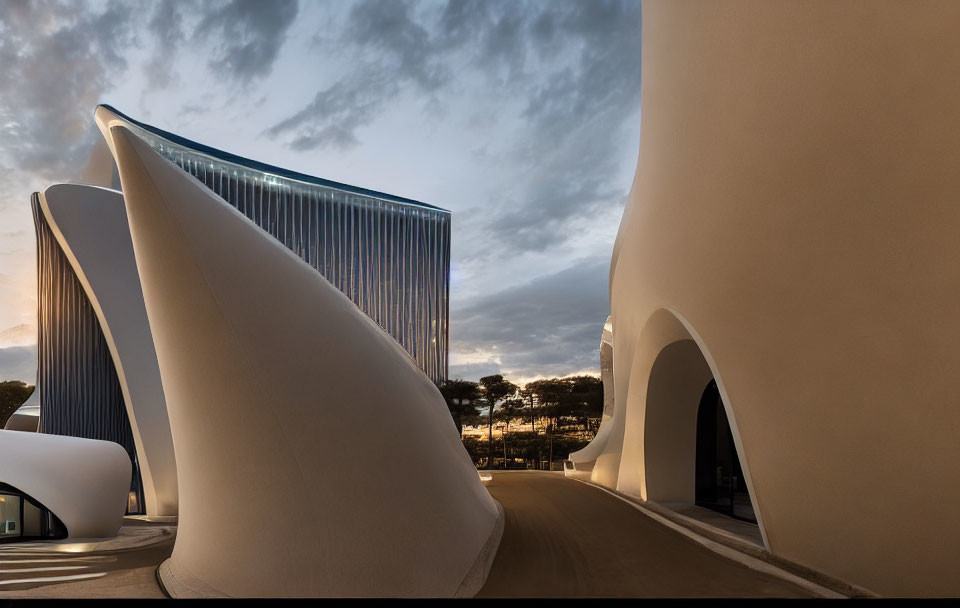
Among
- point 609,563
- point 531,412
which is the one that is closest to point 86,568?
point 609,563

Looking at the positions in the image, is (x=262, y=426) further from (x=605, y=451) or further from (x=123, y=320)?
(x=123, y=320)

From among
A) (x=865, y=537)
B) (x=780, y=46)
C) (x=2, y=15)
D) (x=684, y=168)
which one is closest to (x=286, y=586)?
(x=865, y=537)

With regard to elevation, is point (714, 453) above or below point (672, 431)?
below

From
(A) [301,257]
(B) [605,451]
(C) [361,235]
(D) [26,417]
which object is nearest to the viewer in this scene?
(A) [301,257]

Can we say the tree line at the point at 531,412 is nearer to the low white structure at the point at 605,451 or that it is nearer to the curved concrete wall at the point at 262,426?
the low white structure at the point at 605,451

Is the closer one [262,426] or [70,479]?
[262,426]

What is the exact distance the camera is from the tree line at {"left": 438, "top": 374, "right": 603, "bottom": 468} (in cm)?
4759

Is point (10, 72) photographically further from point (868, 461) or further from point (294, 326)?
point (868, 461)

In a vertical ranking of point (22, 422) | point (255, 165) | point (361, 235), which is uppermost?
point (255, 165)

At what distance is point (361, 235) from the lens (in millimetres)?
39000

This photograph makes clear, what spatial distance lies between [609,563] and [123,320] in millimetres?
21637

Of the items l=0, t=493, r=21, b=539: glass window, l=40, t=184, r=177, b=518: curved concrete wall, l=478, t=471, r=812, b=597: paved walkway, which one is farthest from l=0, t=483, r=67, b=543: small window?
l=478, t=471, r=812, b=597: paved walkway

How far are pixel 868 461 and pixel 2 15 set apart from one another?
27.1 metres

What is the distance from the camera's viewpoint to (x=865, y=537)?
6.18 m
